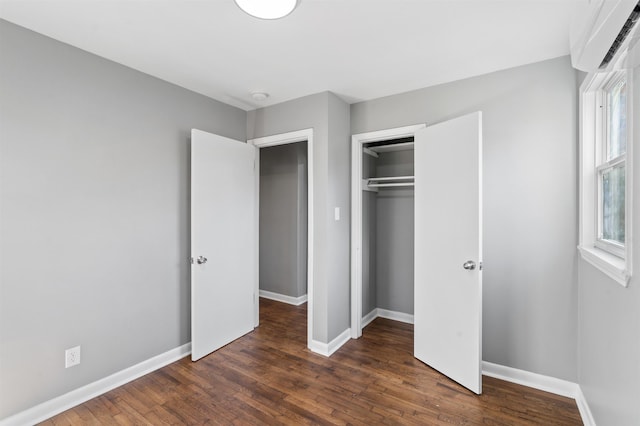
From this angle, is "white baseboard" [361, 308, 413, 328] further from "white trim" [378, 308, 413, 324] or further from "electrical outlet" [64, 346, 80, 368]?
"electrical outlet" [64, 346, 80, 368]

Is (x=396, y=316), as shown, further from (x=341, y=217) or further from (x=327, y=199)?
(x=327, y=199)

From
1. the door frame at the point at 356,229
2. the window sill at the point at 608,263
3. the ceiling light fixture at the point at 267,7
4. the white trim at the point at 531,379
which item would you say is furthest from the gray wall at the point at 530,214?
the ceiling light fixture at the point at 267,7

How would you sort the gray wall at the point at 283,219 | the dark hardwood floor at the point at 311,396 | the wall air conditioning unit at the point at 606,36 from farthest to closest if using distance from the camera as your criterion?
1. the gray wall at the point at 283,219
2. the dark hardwood floor at the point at 311,396
3. the wall air conditioning unit at the point at 606,36

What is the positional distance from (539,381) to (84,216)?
11.4ft

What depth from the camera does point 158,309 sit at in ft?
8.52

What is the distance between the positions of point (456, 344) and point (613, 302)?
1.11 m

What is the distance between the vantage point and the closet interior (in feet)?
11.6

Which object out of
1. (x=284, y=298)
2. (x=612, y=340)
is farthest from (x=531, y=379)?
(x=284, y=298)

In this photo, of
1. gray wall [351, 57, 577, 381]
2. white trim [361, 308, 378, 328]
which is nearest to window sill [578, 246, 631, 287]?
gray wall [351, 57, 577, 381]

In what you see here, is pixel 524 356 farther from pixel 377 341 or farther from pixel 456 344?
pixel 377 341

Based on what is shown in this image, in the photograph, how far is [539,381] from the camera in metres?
2.27

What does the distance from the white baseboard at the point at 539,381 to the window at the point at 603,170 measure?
968 mm

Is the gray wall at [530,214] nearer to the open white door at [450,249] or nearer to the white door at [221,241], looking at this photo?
the open white door at [450,249]

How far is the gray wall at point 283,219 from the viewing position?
4.32m
